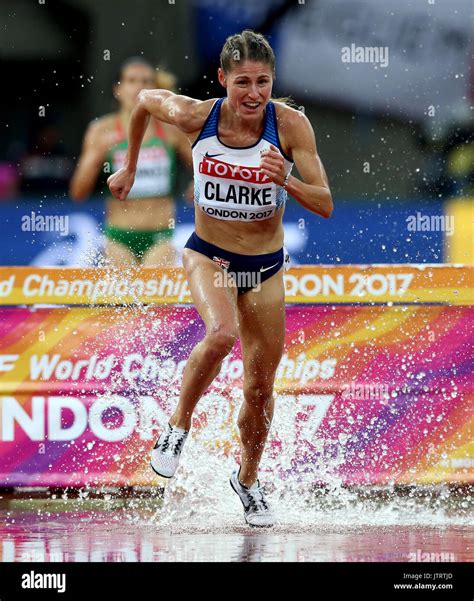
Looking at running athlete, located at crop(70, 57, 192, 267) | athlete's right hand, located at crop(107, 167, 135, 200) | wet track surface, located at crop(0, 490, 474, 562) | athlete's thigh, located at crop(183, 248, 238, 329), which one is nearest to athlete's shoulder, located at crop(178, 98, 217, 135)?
athlete's right hand, located at crop(107, 167, 135, 200)

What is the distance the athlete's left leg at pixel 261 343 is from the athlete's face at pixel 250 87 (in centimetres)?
102

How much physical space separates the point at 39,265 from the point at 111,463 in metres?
1.62

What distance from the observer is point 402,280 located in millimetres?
8961

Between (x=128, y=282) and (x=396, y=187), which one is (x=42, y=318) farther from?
(x=396, y=187)

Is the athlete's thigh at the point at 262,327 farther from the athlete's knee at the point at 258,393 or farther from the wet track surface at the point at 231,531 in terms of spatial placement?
the wet track surface at the point at 231,531

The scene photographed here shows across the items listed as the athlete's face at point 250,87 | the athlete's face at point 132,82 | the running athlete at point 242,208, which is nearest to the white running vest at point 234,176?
the running athlete at point 242,208

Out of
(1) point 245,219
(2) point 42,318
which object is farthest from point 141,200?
(1) point 245,219

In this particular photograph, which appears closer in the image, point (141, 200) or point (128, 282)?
point (128, 282)

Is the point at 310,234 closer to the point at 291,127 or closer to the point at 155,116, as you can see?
the point at 155,116

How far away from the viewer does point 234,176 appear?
23.5 ft

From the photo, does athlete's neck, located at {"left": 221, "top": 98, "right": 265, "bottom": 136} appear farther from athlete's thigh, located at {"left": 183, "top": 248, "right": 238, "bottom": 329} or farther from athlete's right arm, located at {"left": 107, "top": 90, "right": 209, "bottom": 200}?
athlete's thigh, located at {"left": 183, "top": 248, "right": 238, "bottom": 329}

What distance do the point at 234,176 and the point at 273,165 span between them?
0.45 meters

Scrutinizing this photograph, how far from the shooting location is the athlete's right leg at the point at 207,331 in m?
6.96

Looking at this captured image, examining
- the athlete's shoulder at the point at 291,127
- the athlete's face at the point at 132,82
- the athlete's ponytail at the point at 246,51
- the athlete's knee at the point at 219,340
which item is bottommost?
the athlete's knee at the point at 219,340
